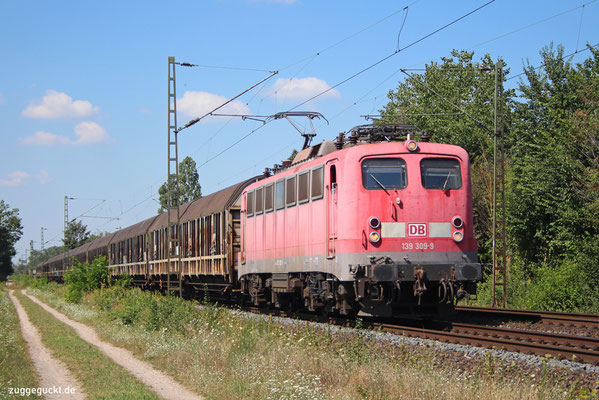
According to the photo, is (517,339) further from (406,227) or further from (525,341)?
(406,227)

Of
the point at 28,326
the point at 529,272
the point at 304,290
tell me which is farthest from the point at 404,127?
the point at 28,326

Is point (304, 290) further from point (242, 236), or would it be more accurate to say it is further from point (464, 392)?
point (464, 392)

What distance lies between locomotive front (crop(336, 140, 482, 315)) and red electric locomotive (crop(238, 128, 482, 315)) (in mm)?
20

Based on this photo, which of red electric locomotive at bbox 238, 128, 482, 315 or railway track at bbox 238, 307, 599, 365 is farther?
red electric locomotive at bbox 238, 128, 482, 315

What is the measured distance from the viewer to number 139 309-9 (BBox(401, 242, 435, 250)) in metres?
14.5

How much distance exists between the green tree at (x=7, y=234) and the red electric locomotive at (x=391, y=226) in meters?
99.7

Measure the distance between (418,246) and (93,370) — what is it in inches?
268

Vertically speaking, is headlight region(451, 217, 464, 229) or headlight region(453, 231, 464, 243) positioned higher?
headlight region(451, 217, 464, 229)

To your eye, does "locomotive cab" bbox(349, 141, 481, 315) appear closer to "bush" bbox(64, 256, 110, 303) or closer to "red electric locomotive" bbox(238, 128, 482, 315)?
"red electric locomotive" bbox(238, 128, 482, 315)

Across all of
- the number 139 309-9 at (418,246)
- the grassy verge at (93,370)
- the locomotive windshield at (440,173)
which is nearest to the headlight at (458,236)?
the number 139 309-9 at (418,246)

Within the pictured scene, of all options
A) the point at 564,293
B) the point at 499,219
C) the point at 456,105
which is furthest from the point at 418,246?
the point at 456,105

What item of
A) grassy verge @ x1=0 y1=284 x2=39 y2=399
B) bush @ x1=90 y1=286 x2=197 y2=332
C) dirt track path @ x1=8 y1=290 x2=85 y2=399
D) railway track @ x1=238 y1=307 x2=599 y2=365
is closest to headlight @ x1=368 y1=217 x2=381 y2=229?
railway track @ x1=238 y1=307 x2=599 y2=365

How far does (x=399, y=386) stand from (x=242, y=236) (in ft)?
45.5

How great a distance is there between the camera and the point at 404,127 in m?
16.4
